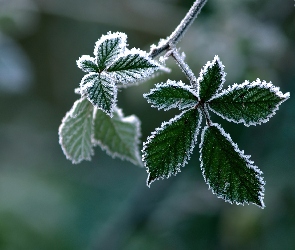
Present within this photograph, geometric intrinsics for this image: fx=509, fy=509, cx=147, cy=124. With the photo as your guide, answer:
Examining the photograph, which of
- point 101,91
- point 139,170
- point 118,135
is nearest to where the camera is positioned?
point 101,91

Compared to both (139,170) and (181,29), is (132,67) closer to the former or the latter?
(181,29)

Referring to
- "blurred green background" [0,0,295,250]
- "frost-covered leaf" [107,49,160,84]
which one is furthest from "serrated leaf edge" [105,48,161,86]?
"blurred green background" [0,0,295,250]

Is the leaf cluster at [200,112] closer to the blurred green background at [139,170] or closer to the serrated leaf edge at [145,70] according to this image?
the serrated leaf edge at [145,70]

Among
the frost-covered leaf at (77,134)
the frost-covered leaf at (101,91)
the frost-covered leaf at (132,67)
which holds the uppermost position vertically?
the frost-covered leaf at (77,134)

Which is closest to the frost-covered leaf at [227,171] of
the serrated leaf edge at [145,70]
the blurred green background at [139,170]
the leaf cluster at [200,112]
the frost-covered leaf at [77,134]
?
the leaf cluster at [200,112]

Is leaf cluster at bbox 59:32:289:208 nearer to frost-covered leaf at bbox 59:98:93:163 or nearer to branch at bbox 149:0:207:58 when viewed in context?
branch at bbox 149:0:207:58

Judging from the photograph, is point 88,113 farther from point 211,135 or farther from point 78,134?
point 211,135

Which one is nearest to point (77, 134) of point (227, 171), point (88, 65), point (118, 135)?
point (118, 135)
